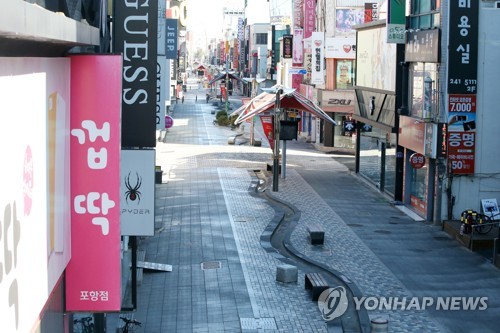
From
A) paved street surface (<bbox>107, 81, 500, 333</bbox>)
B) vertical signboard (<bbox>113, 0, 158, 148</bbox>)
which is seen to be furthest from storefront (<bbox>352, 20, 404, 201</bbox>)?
vertical signboard (<bbox>113, 0, 158, 148</bbox>)

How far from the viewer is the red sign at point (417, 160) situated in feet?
104

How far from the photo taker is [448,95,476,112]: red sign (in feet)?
98.4

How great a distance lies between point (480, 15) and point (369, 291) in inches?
502

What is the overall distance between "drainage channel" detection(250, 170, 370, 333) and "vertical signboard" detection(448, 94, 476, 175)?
601 cm

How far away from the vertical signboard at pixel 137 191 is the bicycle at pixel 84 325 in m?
1.91

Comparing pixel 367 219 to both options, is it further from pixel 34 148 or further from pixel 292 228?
pixel 34 148

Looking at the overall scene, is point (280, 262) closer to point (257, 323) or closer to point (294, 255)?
point (294, 255)

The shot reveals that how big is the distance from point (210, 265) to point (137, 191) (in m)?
10.7

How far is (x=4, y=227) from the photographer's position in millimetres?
5148

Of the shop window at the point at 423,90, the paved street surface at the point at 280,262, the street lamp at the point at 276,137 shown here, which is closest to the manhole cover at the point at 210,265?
the paved street surface at the point at 280,262

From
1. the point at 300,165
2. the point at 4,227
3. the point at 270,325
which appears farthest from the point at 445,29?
the point at 4,227

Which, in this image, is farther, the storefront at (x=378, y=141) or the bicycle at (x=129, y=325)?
the storefront at (x=378, y=141)

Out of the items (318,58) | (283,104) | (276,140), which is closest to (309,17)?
(318,58)

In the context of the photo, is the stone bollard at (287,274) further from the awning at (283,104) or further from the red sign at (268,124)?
the awning at (283,104)
